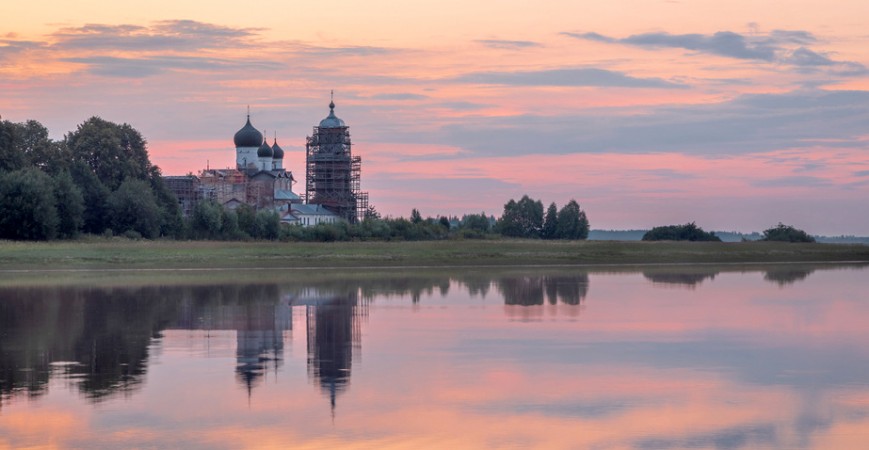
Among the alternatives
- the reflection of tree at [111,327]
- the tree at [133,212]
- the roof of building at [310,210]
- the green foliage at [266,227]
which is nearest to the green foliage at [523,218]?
the roof of building at [310,210]

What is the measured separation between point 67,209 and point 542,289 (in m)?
44.7

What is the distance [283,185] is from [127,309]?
12315 centimetres

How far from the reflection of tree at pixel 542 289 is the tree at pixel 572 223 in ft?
316

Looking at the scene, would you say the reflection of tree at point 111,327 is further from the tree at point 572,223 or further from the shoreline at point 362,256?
the tree at point 572,223

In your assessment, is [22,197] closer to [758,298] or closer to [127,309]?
[127,309]

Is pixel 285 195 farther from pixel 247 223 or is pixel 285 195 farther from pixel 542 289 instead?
pixel 542 289

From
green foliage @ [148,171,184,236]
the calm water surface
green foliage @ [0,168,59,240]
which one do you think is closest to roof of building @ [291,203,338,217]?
green foliage @ [148,171,184,236]

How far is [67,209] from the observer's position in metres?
80.0

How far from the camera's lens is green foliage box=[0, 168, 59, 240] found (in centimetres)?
7481

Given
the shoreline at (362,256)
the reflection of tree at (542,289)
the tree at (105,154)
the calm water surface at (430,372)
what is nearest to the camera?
the calm water surface at (430,372)

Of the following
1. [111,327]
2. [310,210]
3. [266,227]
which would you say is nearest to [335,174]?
[310,210]

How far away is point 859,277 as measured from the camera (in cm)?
6091

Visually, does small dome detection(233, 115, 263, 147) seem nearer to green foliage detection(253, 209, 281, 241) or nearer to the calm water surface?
green foliage detection(253, 209, 281, 241)

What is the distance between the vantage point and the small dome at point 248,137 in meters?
159
